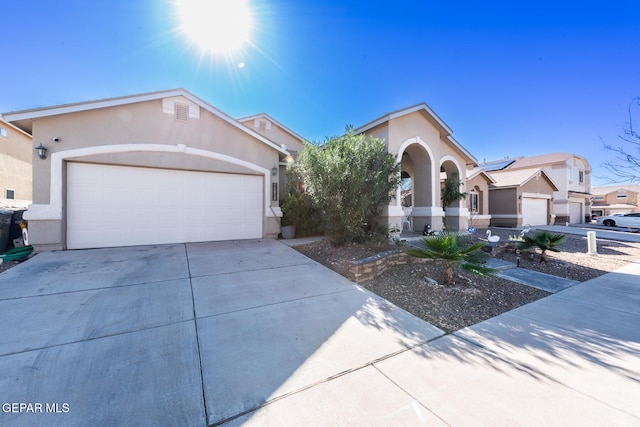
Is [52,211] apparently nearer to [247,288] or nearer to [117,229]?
[117,229]

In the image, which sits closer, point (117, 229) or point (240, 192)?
point (117, 229)

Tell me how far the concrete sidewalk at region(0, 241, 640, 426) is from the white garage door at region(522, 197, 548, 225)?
1764cm

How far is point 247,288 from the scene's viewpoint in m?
4.59

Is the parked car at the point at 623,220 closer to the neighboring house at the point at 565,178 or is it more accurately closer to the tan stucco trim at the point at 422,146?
the neighboring house at the point at 565,178

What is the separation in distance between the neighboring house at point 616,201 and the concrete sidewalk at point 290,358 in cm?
4735

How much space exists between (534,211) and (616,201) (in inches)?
1336

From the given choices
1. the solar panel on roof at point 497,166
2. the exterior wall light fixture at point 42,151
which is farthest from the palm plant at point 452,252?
the solar panel on roof at point 497,166

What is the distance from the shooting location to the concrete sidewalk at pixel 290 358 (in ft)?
6.57

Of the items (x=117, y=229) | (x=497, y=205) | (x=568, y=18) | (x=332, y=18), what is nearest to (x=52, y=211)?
(x=117, y=229)

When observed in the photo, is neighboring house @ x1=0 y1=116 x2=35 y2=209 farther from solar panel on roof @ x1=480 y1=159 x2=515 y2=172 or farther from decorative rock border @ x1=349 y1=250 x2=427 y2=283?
solar panel on roof @ x1=480 y1=159 x2=515 y2=172

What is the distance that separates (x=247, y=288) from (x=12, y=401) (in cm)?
284

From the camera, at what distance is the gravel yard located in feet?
13.4

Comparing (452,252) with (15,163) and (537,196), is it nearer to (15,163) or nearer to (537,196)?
(15,163)

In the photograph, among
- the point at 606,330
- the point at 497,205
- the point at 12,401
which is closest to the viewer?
the point at 12,401
